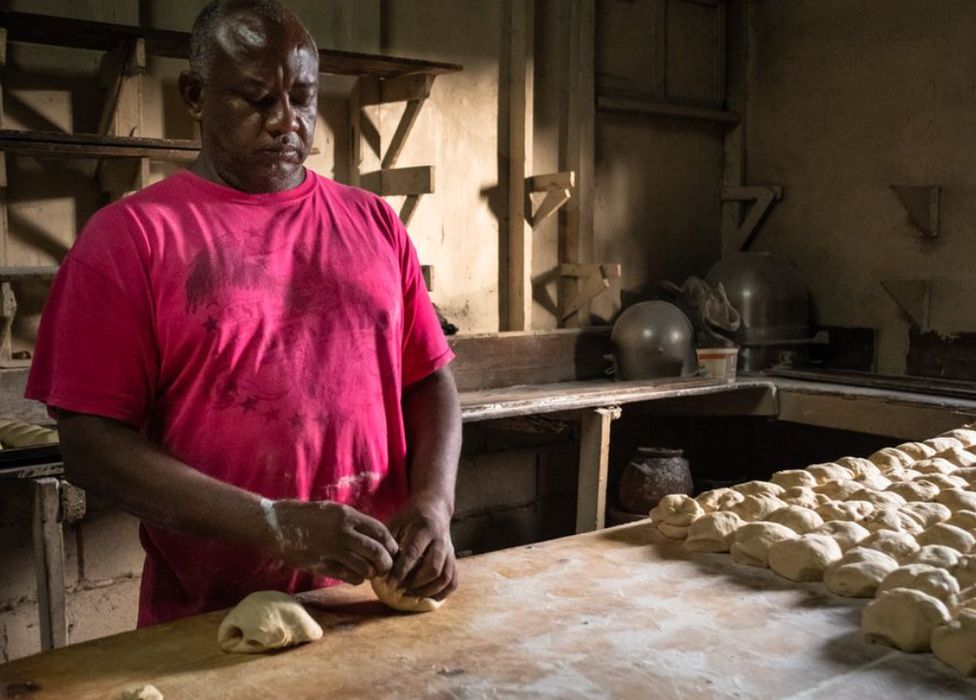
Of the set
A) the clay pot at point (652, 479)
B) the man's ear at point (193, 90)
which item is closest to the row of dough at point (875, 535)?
the man's ear at point (193, 90)

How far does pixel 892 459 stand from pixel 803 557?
86 centimetres

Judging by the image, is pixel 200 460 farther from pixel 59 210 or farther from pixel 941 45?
pixel 941 45

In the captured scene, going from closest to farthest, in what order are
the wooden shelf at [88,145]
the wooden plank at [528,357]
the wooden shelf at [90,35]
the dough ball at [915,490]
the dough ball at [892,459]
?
the dough ball at [915,490]
the dough ball at [892,459]
the wooden shelf at [88,145]
the wooden shelf at [90,35]
the wooden plank at [528,357]

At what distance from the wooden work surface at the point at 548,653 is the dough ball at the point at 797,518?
19cm

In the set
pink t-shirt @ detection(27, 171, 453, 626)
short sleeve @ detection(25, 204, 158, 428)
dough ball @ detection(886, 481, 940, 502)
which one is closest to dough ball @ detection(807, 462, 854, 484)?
dough ball @ detection(886, 481, 940, 502)

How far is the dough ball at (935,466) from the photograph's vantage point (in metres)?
2.24

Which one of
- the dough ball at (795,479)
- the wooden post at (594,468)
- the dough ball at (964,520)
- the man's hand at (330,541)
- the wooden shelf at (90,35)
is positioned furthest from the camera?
the wooden post at (594,468)

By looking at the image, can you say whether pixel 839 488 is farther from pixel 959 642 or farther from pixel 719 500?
pixel 959 642

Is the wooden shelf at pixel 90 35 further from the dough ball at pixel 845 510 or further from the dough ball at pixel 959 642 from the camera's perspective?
the dough ball at pixel 959 642

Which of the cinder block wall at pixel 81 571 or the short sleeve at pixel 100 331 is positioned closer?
the short sleeve at pixel 100 331

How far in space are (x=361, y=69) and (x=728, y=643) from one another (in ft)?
9.48

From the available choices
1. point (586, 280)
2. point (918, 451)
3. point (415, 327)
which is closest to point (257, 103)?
point (415, 327)

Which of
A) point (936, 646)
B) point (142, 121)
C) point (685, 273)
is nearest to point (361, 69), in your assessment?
point (142, 121)

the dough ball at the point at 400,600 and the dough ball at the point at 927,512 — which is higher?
the dough ball at the point at 927,512
